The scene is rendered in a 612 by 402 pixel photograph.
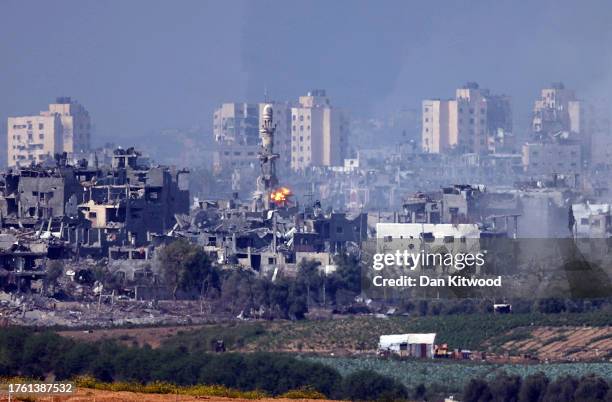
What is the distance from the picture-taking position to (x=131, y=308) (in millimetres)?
59344

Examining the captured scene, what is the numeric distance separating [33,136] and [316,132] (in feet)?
66.7

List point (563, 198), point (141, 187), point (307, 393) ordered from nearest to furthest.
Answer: point (307, 393) < point (141, 187) < point (563, 198)

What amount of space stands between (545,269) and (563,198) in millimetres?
31089

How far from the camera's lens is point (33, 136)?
435ft

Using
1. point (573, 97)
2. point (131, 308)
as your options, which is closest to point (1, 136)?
point (573, 97)

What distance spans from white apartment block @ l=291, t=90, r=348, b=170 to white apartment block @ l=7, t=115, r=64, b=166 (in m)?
16.8

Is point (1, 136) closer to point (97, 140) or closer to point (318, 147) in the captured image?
point (97, 140)

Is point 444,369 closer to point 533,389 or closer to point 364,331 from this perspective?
point 533,389

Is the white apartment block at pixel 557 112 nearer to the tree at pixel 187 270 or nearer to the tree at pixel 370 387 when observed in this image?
the tree at pixel 187 270

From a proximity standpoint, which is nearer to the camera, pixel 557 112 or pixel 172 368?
pixel 172 368

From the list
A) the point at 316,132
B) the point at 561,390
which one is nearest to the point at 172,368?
the point at 561,390

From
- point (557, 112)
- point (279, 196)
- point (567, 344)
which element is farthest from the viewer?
point (557, 112)

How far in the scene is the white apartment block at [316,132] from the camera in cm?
14562

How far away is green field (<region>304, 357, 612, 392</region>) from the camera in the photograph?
44906 millimetres
